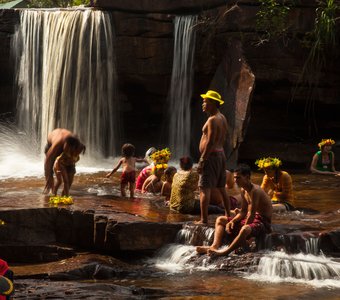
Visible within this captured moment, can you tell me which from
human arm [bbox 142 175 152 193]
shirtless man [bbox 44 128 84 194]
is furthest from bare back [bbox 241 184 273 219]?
human arm [bbox 142 175 152 193]

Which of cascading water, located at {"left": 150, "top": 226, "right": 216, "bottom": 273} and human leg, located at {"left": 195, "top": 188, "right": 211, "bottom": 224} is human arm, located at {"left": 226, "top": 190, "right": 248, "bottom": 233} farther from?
human leg, located at {"left": 195, "top": 188, "right": 211, "bottom": 224}

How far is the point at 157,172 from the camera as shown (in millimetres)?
12031

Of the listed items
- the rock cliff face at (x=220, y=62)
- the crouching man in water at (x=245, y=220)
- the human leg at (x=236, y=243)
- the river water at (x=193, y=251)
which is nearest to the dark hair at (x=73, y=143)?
the river water at (x=193, y=251)

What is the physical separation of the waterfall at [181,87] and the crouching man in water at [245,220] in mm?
8880

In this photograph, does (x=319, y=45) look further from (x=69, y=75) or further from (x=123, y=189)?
(x=123, y=189)

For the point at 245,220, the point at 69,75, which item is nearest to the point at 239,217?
the point at 245,220

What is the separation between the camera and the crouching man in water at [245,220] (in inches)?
350

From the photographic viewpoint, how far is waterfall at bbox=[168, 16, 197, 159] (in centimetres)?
1767

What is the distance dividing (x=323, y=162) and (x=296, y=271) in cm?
540

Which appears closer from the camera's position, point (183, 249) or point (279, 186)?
point (183, 249)

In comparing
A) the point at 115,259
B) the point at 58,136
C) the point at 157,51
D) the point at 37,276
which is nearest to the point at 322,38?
the point at 157,51

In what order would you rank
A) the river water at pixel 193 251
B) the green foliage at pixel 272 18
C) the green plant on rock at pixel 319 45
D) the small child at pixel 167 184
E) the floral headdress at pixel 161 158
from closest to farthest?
the river water at pixel 193 251 → the small child at pixel 167 184 → the floral headdress at pixel 161 158 → the green plant on rock at pixel 319 45 → the green foliage at pixel 272 18

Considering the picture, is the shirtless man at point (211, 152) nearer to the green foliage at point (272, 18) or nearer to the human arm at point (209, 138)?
the human arm at point (209, 138)

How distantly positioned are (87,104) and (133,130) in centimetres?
171
